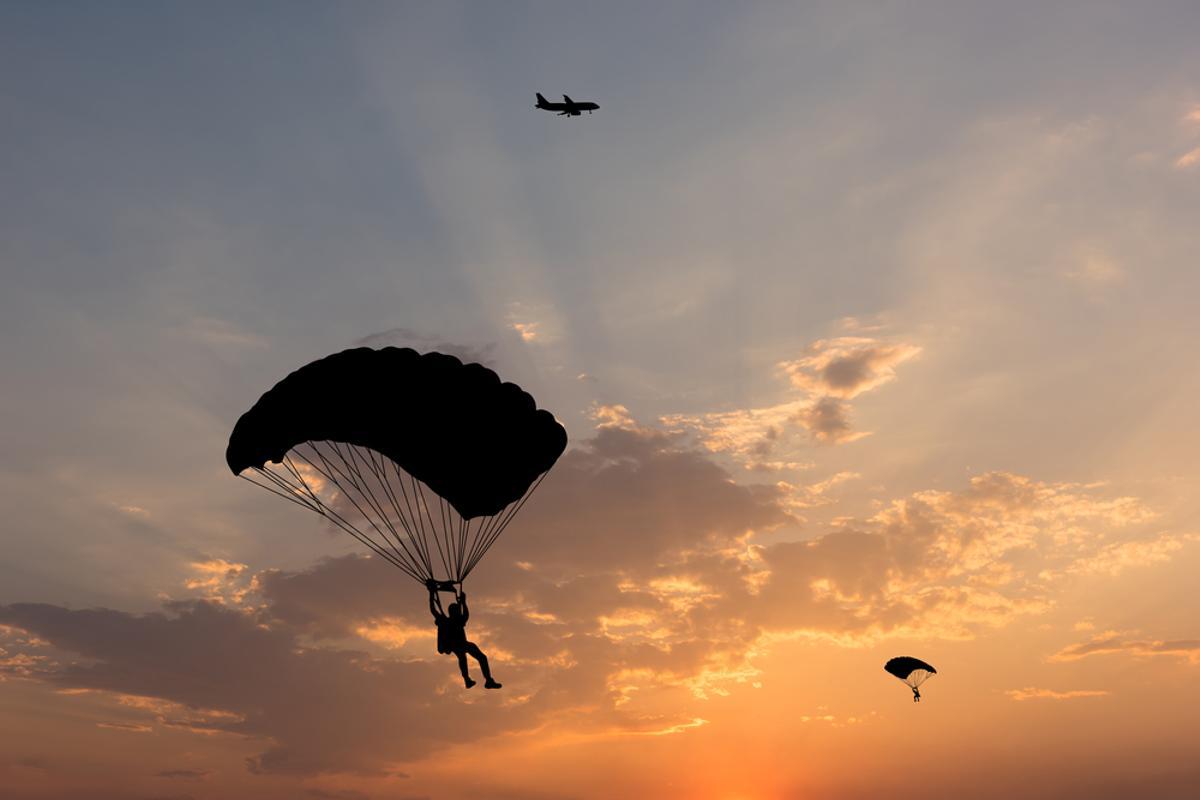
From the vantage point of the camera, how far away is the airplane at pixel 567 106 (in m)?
49.0

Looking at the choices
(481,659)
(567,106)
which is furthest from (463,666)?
(567,106)

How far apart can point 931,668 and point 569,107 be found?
35.0 meters

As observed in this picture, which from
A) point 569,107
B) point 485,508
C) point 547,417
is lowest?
point 485,508

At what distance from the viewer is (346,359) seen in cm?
2498

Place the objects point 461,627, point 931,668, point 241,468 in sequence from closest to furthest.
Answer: point 461,627 < point 241,468 < point 931,668

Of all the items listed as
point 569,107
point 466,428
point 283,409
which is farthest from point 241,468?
point 569,107

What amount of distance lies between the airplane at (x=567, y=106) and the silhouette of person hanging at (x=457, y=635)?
3066 centimetres

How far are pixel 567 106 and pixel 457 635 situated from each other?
32.0m

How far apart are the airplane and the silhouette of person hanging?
30.7 m

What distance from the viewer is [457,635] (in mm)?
24438

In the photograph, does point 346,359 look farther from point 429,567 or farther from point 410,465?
point 429,567

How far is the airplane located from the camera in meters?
49.0

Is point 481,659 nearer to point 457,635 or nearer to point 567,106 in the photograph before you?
point 457,635

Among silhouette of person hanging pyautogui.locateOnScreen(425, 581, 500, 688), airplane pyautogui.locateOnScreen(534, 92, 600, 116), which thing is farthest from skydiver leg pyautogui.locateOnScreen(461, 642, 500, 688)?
airplane pyautogui.locateOnScreen(534, 92, 600, 116)
